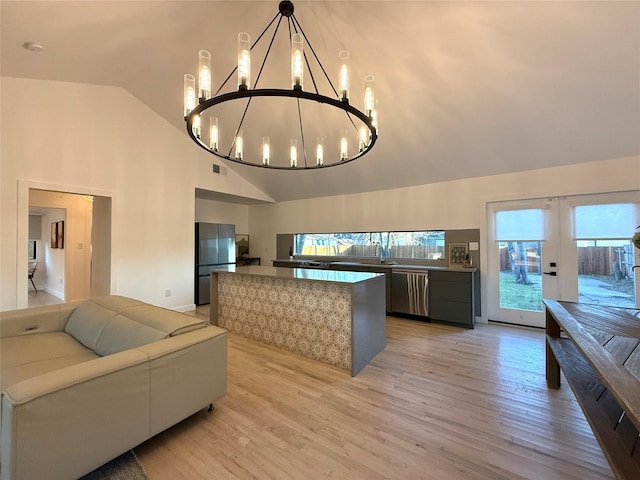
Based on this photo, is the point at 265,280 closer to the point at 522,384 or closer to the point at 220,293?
the point at 220,293

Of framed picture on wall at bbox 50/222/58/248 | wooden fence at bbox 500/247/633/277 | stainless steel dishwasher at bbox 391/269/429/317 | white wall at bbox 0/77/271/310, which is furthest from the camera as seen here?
framed picture on wall at bbox 50/222/58/248

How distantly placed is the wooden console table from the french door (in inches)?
77.4

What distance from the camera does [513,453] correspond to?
5.64ft

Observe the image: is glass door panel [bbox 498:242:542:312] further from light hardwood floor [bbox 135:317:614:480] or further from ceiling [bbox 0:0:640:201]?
light hardwood floor [bbox 135:317:614:480]

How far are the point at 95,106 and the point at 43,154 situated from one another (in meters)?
0.98

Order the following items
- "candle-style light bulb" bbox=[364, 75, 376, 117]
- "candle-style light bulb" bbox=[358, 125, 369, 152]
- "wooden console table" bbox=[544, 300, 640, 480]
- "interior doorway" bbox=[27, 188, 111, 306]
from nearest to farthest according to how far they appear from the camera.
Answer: "wooden console table" bbox=[544, 300, 640, 480]
"candle-style light bulb" bbox=[364, 75, 376, 117]
"candle-style light bulb" bbox=[358, 125, 369, 152]
"interior doorway" bbox=[27, 188, 111, 306]

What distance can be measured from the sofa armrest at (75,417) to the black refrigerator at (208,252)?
4317 mm

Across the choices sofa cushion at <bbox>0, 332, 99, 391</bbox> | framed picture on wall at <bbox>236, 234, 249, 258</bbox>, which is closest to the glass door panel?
sofa cushion at <bbox>0, 332, 99, 391</bbox>

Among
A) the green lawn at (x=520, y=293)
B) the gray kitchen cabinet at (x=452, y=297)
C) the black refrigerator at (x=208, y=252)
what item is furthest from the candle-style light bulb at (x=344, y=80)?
the black refrigerator at (x=208, y=252)

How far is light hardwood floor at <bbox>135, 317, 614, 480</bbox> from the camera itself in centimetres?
162

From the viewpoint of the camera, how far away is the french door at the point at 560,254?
360cm

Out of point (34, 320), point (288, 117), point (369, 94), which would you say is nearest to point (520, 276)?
point (369, 94)

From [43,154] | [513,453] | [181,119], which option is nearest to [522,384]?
[513,453]

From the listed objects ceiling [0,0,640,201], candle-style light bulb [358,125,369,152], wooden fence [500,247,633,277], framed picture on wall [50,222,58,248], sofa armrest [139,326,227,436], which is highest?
ceiling [0,0,640,201]
